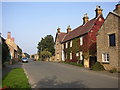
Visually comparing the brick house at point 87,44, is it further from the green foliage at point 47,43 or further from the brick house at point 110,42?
the green foliage at point 47,43

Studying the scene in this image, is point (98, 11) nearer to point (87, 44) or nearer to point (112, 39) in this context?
point (87, 44)

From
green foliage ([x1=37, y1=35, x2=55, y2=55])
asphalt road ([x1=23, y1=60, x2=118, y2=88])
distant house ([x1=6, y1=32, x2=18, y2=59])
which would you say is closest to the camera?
asphalt road ([x1=23, y1=60, x2=118, y2=88])

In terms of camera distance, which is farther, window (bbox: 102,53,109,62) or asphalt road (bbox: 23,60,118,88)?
window (bbox: 102,53,109,62)

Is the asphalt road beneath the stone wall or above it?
beneath

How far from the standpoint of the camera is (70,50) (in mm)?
36969

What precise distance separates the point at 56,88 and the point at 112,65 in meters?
12.1

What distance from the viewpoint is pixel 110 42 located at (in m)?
20.5

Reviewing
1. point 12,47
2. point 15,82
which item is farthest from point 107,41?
point 12,47

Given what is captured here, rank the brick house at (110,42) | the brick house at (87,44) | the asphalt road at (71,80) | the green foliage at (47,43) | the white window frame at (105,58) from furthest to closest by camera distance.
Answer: the green foliage at (47,43)
the brick house at (87,44)
the white window frame at (105,58)
the brick house at (110,42)
the asphalt road at (71,80)

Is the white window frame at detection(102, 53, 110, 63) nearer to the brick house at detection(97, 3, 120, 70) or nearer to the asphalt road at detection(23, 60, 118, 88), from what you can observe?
the brick house at detection(97, 3, 120, 70)

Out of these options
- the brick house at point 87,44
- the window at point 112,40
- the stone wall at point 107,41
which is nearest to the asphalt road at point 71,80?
the stone wall at point 107,41

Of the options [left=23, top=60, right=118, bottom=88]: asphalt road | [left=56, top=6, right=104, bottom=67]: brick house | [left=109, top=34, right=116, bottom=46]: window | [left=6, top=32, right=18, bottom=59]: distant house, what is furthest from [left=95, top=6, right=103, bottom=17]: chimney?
[left=6, top=32, right=18, bottom=59]: distant house

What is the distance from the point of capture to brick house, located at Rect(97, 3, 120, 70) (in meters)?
18.9

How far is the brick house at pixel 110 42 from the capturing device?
1894cm
